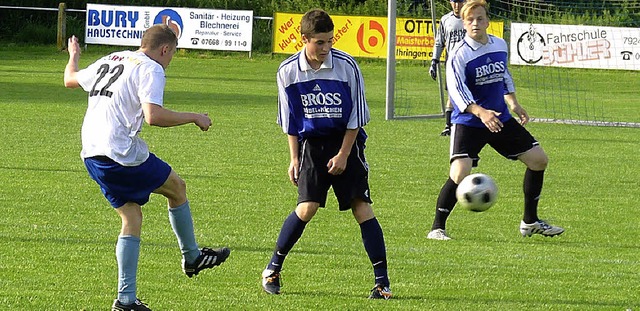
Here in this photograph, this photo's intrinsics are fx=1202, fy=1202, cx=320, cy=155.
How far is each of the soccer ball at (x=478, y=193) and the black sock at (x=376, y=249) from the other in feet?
4.68

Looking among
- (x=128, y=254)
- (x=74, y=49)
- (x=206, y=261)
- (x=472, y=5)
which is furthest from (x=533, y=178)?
(x=128, y=254)

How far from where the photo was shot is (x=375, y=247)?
6711mm

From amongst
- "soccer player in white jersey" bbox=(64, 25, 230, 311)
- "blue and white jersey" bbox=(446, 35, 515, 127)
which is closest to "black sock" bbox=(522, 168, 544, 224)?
"blue and white jersey" bbox=(446, 35, 515, 127)

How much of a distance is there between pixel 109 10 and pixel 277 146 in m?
19.0

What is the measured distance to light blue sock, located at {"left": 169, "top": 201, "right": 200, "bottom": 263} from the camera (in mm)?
6781

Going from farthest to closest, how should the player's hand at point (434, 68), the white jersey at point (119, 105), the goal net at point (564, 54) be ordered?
the goal net at point (564, 54), the player's hand at point (434, 68), the white jersey at point (119, 105)

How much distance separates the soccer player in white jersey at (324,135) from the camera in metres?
6.63

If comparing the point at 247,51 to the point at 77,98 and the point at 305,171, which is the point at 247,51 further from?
the point at 305,171

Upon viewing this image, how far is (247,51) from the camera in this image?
110ft

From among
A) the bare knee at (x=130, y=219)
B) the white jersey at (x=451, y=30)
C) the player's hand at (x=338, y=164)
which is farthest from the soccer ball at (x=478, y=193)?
the white jersey at (x=451, y=30)

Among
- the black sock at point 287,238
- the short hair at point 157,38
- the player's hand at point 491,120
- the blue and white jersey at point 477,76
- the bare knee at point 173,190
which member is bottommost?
the black sock at point 287,238

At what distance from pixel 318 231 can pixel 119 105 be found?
3.18 metres

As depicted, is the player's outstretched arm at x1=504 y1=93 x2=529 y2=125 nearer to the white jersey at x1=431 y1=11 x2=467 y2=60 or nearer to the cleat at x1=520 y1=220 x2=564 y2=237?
the cleat at x1=520 y1=220 x2=564 y2=237

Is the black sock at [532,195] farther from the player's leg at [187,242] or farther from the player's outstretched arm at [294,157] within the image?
the player's leg at [187,242]
